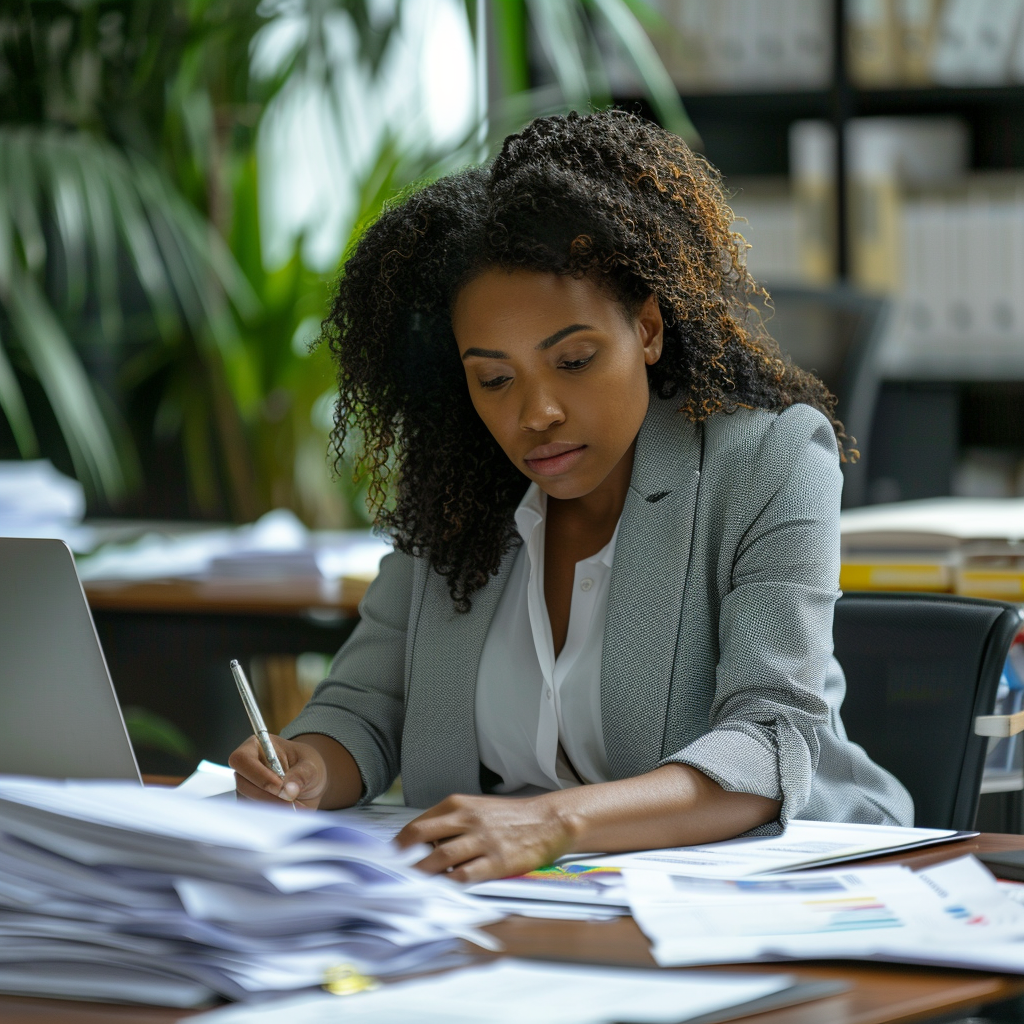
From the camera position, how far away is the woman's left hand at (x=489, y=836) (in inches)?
36.5

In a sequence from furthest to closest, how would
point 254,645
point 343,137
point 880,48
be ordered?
point 880,48
point 343,137
point 254,645

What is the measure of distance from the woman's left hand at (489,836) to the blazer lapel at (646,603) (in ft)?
0.93

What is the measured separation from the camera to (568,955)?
0.77 m

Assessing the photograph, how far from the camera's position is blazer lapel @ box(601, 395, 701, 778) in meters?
1.28

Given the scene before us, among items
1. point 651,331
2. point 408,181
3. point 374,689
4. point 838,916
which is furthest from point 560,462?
point 408,181

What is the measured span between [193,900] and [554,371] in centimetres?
71

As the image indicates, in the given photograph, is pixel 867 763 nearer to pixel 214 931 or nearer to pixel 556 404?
pixel 556 404

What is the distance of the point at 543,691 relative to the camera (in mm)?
1354

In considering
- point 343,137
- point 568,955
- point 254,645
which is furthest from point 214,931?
point 343,137

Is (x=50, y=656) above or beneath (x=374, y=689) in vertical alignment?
above

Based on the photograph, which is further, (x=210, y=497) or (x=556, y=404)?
(x=210, y=497)

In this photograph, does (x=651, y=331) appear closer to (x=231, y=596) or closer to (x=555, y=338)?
(x=555, y=338)

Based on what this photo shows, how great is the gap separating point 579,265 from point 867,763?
53 centimetres

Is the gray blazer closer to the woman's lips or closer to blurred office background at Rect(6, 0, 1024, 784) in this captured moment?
the woman's lips
